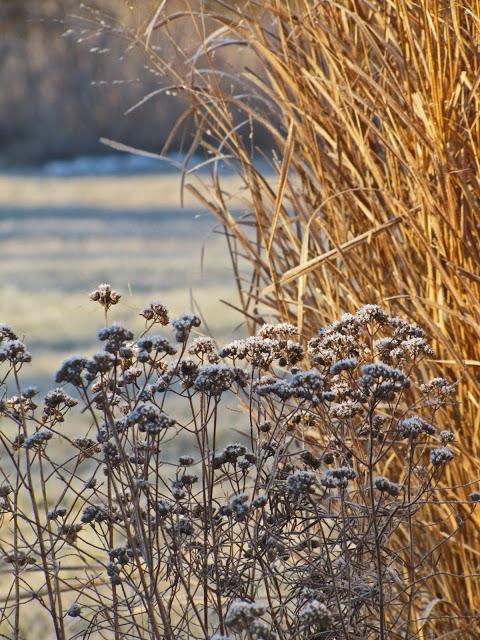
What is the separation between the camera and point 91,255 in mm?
5082

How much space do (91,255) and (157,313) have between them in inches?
166

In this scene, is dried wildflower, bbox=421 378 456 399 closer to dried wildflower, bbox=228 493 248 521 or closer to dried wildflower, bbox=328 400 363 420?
dried wildflower, bbox=328 400 363 420

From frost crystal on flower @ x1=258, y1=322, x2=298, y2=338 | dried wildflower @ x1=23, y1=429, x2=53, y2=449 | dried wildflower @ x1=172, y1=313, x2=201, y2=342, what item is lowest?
dried wildflower @ x1=23, y1=429, x2=53, y2=449

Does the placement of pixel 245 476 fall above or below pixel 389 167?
below

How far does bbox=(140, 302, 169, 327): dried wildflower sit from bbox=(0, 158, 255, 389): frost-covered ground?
1.29 metres

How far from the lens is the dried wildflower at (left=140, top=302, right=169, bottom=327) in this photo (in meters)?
0.94

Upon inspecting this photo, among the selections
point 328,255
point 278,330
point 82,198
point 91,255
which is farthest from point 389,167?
point 82,198

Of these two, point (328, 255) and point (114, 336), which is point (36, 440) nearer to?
point (114, 336)

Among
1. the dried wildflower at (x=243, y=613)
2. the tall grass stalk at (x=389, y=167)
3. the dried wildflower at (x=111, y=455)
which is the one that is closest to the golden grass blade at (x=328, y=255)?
the tall grass stalk at (x=389, y=167)

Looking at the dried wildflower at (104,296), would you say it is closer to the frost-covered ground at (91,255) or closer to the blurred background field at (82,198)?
the blurred background field at (82,198)

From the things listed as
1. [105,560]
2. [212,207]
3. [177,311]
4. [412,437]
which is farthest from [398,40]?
[177,311]

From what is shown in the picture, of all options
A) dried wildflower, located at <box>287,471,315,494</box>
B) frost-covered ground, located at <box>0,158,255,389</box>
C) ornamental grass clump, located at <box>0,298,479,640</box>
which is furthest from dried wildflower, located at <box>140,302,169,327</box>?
frost-covered ground, located at <box>0,158,255,389</box>

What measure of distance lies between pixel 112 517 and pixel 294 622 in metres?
0.21

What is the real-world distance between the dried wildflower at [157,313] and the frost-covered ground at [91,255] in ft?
4.22
